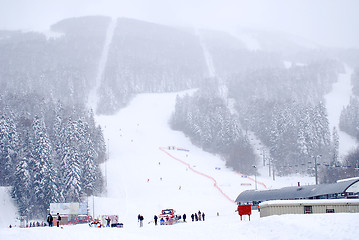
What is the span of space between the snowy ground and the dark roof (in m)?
4.08

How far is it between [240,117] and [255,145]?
1714 cm

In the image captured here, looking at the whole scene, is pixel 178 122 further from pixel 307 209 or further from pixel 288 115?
pixel 307 209

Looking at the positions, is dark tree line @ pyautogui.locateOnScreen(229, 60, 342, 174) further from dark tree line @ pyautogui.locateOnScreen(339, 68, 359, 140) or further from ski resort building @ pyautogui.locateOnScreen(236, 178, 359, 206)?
ski resort building @ pyautogui.locateOnScreen(236, 178, 359, 206)

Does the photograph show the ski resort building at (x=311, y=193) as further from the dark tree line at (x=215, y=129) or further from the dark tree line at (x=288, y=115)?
the dark tree line at (x=215, y=129)

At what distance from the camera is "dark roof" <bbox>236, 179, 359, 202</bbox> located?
44.4 metres

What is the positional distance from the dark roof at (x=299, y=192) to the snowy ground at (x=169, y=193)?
4.08 m

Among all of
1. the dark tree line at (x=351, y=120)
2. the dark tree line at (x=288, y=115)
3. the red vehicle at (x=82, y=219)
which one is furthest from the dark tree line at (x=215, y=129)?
the red vehicle at (x=82, y=219)

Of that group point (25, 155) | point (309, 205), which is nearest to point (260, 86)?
point (25, 155)

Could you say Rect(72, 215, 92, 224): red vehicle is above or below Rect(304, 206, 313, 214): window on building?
below

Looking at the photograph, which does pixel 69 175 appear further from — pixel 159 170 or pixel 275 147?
pixel 275 147

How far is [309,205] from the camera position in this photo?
31344 mm

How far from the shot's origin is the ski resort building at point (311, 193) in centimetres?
4366

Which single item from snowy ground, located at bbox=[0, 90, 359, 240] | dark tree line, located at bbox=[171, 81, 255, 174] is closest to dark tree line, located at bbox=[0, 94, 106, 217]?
snowy ground, located at bbox=[0, 90, 359, 240]

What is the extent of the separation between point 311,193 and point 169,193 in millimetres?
24969
